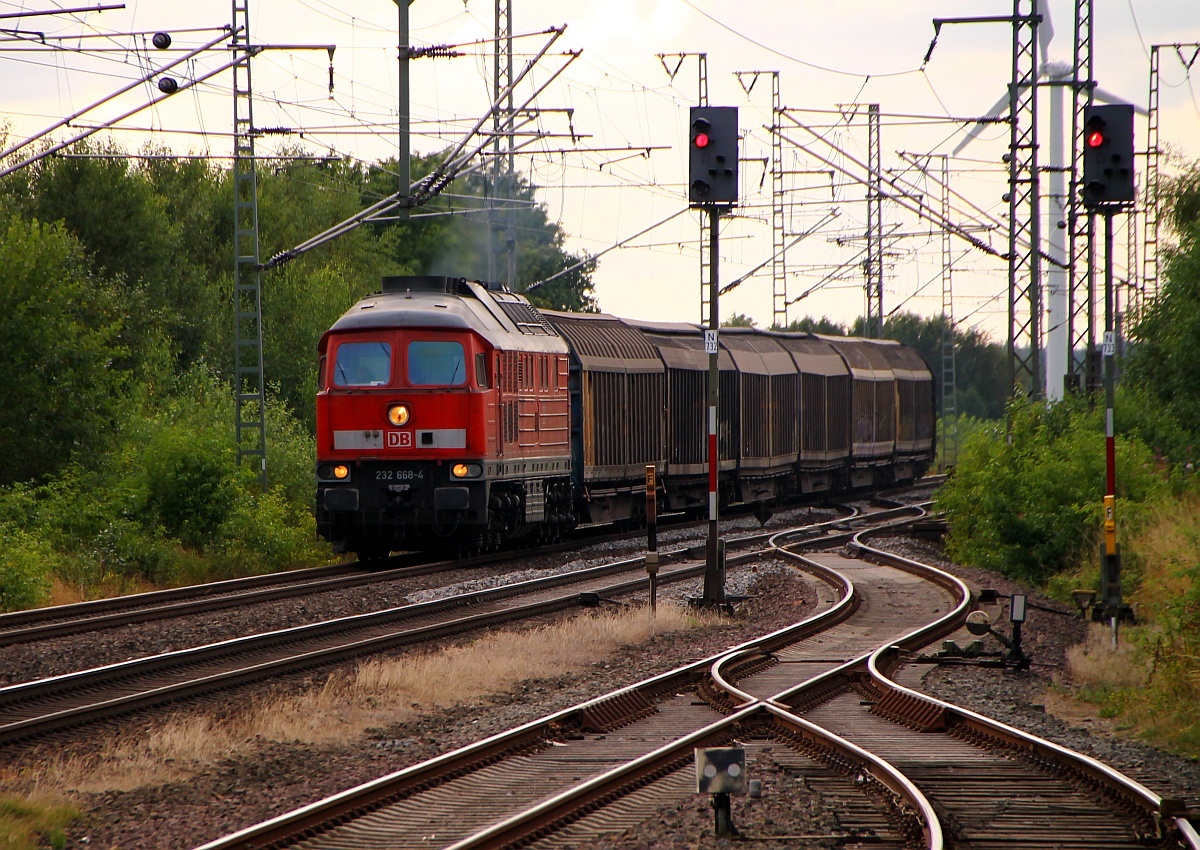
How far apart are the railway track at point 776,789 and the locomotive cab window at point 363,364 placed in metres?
9.57

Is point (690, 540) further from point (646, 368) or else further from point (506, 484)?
point (506, 484)

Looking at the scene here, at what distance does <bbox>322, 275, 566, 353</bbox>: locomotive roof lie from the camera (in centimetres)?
2081

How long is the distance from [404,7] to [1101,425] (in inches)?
551

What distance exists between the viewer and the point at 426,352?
20.7m

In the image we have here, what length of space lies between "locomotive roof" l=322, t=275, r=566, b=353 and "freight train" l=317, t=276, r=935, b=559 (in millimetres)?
34

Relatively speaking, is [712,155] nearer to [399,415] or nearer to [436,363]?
[436,363]

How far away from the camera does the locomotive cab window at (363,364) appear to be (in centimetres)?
2089

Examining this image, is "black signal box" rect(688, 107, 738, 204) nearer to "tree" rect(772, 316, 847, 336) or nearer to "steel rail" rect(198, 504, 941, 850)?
"steel rail" rect(198, 504, 941, 850)

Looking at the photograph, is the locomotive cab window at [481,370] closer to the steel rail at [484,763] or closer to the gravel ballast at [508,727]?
the gravel ballast at [508,727]

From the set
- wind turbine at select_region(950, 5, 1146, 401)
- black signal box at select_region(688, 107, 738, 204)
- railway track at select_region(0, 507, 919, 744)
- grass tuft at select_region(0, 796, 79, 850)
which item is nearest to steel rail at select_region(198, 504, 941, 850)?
grass tuft at select_region(0, 796, 79, 850)

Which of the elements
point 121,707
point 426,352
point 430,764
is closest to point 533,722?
point 430,764

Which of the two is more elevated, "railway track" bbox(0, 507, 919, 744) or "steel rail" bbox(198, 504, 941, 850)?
"steel rail" bbox(198, 504, 941, 850)

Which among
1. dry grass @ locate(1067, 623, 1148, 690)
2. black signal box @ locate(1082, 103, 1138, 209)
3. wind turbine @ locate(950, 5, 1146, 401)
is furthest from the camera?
wind turbine @ locate(950, 5, 1146, 401)

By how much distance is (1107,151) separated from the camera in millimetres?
16125
